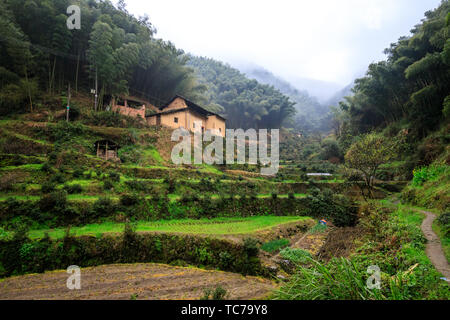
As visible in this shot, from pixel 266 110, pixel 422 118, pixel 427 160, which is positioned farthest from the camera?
pixel 266 110

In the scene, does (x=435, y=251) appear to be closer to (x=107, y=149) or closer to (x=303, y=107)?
(x=107, y=149)

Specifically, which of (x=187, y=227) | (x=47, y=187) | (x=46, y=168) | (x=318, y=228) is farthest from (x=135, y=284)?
(x=46, y=168)

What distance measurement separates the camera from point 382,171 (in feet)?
68.6

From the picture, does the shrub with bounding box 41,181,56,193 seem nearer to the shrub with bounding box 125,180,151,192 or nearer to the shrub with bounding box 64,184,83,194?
the shrub with bounding box 64,184,83,194

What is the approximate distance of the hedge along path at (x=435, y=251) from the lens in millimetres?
4595

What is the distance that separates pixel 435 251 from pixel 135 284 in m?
8.96

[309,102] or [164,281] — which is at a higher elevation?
[309,102]

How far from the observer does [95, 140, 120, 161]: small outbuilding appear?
1855 centimetres

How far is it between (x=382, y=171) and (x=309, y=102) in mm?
128524

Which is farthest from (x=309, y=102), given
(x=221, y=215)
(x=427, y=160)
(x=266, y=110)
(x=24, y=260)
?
(x=24, y=260)

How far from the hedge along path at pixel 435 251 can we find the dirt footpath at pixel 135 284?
4.10 m

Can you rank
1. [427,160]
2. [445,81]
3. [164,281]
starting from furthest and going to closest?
[445,81] < [427,160] < [164,281]
